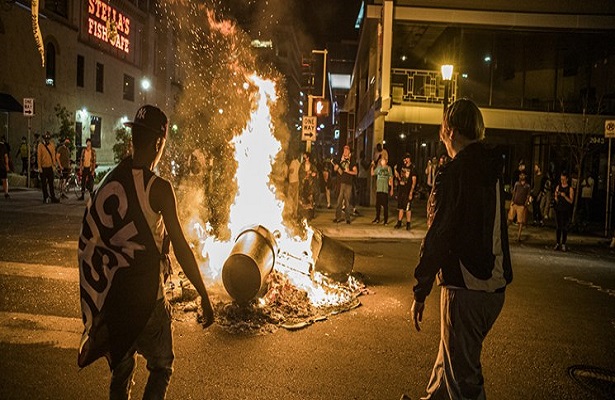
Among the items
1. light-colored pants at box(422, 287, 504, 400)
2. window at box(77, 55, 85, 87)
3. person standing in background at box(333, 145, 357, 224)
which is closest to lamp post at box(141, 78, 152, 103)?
window at box(77, 55, 85, 87)

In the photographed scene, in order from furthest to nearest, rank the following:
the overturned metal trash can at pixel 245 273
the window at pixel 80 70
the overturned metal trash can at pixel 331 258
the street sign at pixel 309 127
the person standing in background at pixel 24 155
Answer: the window at pixel 80 70 → the person standing in background at pixel 24 155 → the street sign at pixel 309 127 → the overturned metal trash can at pixel 331 258 → the overturned metal trash can at pixel 245 273

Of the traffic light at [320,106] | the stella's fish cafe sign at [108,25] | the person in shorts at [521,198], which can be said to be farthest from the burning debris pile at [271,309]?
the stella's fish cafe sign at [108,25]

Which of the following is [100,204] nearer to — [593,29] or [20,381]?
[20,381]

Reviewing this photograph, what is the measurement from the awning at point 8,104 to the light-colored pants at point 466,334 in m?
23.3

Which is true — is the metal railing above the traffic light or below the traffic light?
above

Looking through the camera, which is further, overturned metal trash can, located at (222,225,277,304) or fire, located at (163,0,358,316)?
fire, located at (163,0,358,316)

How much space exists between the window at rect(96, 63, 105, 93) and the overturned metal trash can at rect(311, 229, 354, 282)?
28505mm

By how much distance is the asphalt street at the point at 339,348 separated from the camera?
4383mm

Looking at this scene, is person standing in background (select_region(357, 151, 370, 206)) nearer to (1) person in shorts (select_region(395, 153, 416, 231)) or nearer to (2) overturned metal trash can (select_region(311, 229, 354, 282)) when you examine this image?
(1) person in shorts (select_region(395, 153, 416, 231))

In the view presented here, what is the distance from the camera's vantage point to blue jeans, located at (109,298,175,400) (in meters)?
2.97

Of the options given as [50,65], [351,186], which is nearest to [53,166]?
[351,186]

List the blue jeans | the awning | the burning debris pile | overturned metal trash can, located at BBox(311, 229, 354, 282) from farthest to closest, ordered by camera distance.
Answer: the awning, overturned metal trash can, located at BBox(311, 229, 354, 282), the burning debris pile, the blue jeans

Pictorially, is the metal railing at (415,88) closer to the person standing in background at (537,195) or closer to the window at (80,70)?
the person standing in background at (537,195)

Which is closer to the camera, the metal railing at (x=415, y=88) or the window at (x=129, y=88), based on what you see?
the metal railing at (x=415, y=88)
